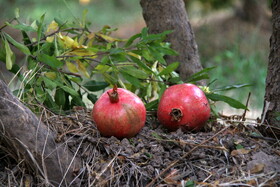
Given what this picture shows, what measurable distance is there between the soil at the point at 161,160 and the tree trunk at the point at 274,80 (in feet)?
0.49

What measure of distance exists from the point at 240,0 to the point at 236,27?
66cm

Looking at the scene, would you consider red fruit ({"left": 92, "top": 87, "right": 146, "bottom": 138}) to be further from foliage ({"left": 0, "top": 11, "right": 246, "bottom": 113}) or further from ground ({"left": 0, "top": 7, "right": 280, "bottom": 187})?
foliage ({"left": 0, "top": 11, "right": 246, "bottom": 113})

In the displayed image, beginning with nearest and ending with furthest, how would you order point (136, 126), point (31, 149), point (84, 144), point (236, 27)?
point (31, 149), point (84, 144), point (136, 126), point (236, 27)

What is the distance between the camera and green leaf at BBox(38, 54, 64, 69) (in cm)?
197

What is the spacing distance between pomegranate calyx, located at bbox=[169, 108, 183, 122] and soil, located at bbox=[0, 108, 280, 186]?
0.09 m

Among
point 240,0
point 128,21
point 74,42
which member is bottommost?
point 128,21

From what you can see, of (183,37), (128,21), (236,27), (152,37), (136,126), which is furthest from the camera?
(128,21)

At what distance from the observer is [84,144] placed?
5.58 ft

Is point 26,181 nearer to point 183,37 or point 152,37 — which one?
point 152,37

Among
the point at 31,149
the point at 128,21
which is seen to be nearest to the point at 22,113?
the point at 31,149

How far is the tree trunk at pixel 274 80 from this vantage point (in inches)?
77.6

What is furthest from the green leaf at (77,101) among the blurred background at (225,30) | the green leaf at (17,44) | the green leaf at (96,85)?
the blurred background at (225,30)

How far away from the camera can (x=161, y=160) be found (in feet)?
5.47

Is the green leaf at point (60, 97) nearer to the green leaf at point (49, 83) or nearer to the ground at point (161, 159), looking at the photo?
the green leaf at point (49, 83)
